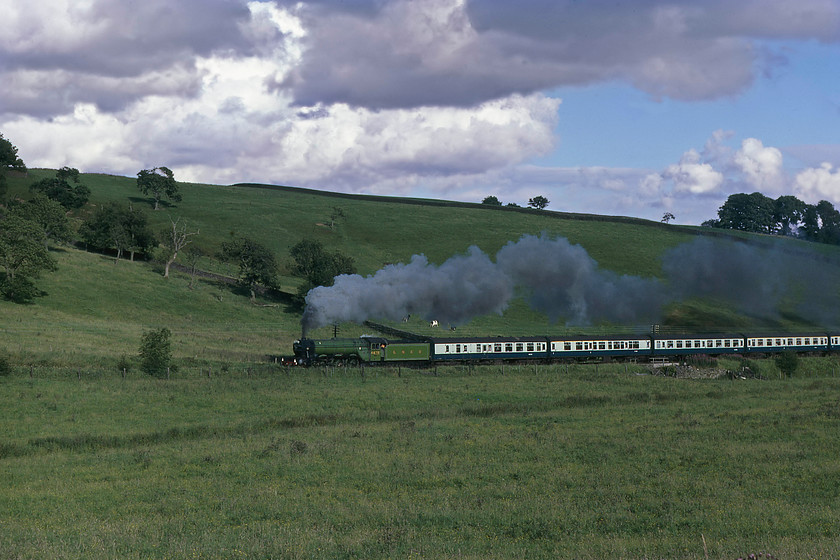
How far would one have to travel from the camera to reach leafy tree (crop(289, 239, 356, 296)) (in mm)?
93438

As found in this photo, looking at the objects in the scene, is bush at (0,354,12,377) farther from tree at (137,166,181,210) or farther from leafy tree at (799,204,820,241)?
leafy tree at (799,204,820,241)

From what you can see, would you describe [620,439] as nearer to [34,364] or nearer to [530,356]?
[530,356]

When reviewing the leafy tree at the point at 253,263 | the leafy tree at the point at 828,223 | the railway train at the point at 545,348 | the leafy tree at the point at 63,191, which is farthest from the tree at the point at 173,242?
the leafy tree at the point at 828,223

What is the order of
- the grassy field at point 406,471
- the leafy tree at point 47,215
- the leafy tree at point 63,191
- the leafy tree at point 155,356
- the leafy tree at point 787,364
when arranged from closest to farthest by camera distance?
the grassy field at point 406,471 < the leafy tree at point 155,356 < the leafy tree at point 787,364 < the leafy tree at point 47,215 < the leafy tree at point 63,191

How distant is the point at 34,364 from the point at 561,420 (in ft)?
124

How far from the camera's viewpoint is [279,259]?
402 ft

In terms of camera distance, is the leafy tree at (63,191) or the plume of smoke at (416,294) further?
the leafy tree at (63,191)

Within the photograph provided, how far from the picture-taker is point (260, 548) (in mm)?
18297

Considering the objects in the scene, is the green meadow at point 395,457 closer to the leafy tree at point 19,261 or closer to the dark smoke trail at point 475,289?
the dark smoke trail at point 475,289

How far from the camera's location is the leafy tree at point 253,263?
10012cm

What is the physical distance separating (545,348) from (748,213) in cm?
15212

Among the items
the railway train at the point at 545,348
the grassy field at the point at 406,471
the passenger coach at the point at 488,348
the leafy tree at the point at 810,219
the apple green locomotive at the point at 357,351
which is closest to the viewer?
the grassy field at the point at 406,471

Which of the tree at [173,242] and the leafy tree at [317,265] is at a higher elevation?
the tree at [173,242]

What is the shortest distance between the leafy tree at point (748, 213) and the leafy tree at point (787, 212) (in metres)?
1.53
